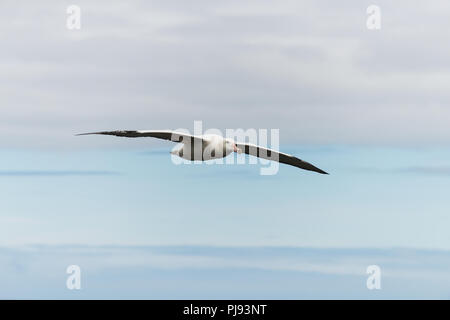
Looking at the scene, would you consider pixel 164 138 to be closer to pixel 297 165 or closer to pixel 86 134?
pixel 86 134

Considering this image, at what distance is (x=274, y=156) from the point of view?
4825cm

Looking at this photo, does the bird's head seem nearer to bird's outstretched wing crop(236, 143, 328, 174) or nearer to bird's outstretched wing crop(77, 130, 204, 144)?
bird's outstretched wing crop(236, 143, 328, 174)

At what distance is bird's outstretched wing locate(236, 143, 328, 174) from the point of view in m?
45.6

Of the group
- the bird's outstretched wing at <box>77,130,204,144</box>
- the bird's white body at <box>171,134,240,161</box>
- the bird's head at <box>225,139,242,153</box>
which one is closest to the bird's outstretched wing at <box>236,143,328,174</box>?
the bird's head at <box>225,139,242,153</box>

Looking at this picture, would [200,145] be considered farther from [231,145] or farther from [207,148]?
[231,145]

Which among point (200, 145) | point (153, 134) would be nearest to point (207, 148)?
point (200, 145)

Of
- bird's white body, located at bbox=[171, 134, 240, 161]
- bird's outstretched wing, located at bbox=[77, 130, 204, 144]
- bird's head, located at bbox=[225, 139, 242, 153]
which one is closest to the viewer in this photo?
bird's outstretched wing, located at bbox=[77, 130, 204, 144]

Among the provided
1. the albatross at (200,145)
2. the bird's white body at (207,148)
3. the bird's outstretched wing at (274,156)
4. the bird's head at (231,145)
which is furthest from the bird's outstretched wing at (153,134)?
the bird's outstretched wing at (274,156)

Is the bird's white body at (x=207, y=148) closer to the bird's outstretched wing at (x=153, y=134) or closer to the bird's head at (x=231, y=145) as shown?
the bird's head at (x=231, y=145)

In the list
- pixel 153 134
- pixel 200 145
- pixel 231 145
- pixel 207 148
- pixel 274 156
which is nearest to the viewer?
pixel 153 134

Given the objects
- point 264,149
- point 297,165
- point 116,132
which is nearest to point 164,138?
point 116,132

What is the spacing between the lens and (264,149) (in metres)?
45.9

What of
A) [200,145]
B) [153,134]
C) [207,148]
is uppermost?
[153,134]

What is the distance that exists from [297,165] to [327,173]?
85.2 inches
